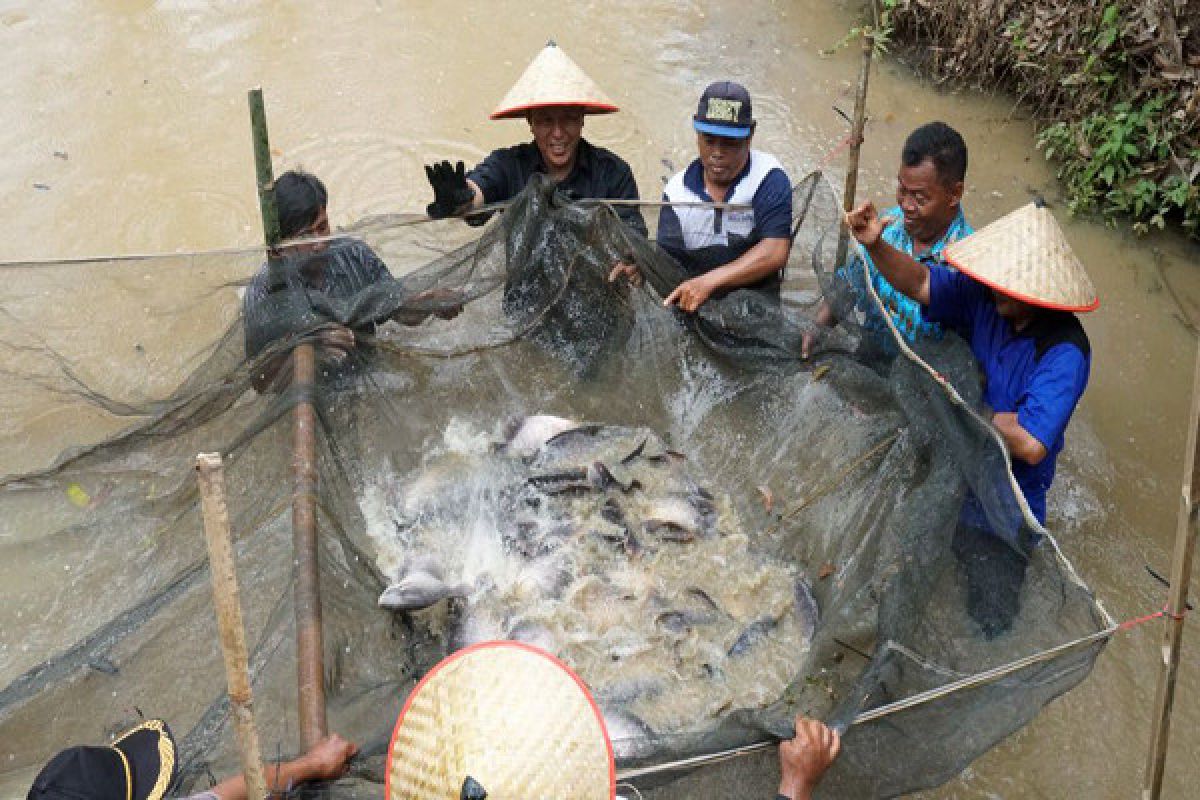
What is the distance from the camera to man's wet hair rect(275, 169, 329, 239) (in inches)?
157

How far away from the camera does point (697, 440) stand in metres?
4.15

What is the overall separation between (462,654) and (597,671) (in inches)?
53.8

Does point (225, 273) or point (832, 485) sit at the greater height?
point (225, 273)

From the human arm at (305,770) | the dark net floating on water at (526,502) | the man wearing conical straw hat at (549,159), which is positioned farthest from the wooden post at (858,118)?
the human arm at (305,770)

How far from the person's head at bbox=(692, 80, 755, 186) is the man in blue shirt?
2.16ft

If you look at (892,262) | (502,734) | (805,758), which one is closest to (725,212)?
(892,262)

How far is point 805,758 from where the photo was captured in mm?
2404

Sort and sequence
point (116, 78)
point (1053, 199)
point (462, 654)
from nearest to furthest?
point (462, 654) → point (1053, 199) → point (116, 78)

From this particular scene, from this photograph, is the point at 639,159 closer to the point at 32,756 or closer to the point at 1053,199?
the point at 1053,199

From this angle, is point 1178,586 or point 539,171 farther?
point 539,171

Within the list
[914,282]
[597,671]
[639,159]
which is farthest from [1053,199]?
[597,671]

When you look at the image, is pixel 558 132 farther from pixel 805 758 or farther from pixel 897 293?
pixel 805 758

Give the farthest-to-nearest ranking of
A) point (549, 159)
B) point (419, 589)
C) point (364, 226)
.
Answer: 1. point (549, 159)
2. point (364, 226)
3. point (419, 589)

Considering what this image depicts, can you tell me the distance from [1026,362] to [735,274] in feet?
4.08
